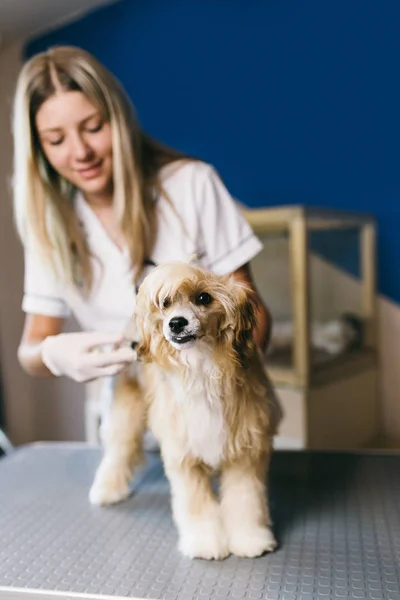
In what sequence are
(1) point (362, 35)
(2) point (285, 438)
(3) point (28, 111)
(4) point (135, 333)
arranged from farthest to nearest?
(1) point (362, 35)
(2) point (285, 438)
(3) point (28, 111)
(4) point (135, 333)

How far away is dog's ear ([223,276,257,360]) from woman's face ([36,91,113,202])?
33cm

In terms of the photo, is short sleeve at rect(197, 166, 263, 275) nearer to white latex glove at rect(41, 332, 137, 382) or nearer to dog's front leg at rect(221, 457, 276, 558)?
white latex glove at rect(41, 332, 137, 382)

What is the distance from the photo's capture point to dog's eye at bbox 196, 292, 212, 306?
681mm

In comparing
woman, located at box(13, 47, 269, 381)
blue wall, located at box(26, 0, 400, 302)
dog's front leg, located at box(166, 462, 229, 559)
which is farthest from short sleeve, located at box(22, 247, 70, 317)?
blue wall, located at box(26, 0, 400, 302)

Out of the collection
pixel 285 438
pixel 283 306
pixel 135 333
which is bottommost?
pixel 285 438

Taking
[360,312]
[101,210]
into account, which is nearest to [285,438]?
[360,312]

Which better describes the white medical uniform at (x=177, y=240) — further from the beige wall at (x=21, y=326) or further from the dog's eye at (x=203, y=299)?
the dog's eye at (x=203, y=299)

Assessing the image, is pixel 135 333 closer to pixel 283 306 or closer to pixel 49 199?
pixel 49 199

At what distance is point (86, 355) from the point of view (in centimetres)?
85

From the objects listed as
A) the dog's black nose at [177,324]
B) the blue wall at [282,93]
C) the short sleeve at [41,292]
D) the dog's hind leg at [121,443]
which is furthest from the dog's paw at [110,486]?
the blue wall at [282,93]

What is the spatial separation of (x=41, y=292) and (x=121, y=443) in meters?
0.29

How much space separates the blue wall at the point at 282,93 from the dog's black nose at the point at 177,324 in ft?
4.91

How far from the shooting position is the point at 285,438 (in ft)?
5.65

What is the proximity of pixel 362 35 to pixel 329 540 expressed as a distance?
172 centimetres
